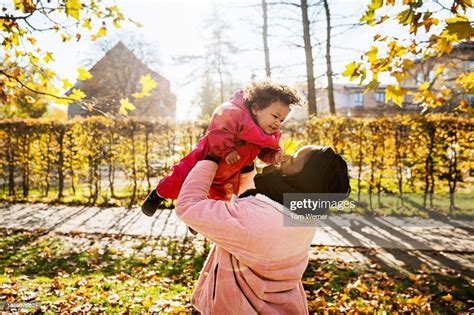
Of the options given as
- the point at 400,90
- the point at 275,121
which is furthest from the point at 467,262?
the point at 275,121

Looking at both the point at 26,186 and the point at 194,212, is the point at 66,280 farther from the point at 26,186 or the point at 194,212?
the point at 26,186

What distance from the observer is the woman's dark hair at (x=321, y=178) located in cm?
163

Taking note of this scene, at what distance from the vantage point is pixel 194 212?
5.71 feet

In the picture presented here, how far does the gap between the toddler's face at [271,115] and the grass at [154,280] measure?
2.32m

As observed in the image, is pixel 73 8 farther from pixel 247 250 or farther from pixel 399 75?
pixel 399 75

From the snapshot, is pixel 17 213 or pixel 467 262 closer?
pixel 467 262

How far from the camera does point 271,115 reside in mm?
2520

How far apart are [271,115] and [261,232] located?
1.03 metres

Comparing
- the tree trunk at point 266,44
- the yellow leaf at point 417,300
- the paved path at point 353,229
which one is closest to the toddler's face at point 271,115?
the yellow leaf at point 417,300

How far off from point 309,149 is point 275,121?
81 cm

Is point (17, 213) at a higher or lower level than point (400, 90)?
lower

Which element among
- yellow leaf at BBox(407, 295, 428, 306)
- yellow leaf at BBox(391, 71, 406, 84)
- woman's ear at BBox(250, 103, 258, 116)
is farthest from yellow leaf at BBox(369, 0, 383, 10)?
→ yellow leaf at BBox(407, 295, 428, 306)

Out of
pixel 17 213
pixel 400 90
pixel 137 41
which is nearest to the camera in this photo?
pixel 400 90

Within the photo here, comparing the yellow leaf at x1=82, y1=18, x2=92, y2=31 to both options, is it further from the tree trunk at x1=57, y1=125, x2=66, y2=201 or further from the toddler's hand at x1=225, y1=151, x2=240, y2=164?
the tree trunk at x1=57, y1=125, x2=66, y2=201
